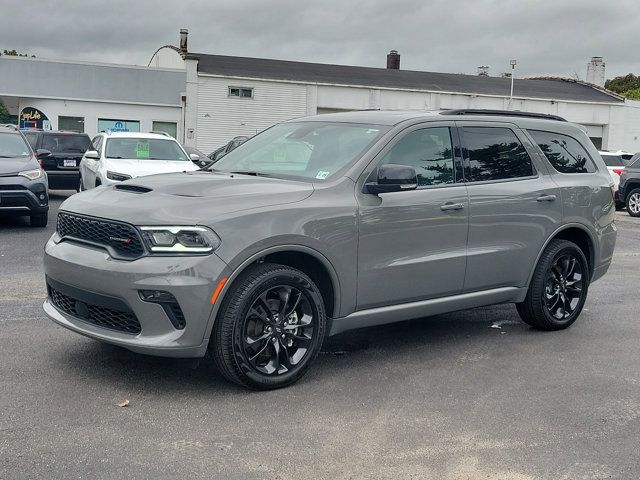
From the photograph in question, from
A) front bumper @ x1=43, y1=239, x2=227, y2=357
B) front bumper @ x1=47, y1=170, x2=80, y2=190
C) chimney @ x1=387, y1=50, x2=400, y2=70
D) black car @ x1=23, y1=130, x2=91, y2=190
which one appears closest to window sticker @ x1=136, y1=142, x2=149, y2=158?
black car @ x1=23, y1=130, x2=91, y2=190

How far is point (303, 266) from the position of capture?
5160 millimetres

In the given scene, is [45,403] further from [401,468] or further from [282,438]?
[401,468]

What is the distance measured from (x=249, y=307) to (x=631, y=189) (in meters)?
17.7

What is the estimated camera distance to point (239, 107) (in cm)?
3847

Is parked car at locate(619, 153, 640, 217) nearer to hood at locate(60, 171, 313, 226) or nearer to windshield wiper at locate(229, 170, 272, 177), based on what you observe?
windshield wiper at locate(229, 170, 272, 177)

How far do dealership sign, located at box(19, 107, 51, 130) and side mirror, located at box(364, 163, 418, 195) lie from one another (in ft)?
121

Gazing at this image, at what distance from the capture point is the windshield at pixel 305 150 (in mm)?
5505

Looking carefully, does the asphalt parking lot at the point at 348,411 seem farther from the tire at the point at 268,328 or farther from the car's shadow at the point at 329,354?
the tire at the point at 268,328

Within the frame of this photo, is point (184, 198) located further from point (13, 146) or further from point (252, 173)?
point (13, 146)

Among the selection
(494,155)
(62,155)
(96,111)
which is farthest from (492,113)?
(96,111)

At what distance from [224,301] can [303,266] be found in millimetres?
701

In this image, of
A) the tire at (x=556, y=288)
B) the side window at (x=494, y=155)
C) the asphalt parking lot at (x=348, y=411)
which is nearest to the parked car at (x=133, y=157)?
the asphalt parking lot at (x=348, y=411)

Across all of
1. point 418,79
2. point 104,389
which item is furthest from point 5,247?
point 418,79

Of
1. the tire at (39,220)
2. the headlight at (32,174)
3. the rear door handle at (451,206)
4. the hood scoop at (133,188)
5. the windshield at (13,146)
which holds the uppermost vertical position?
the windshield at (13,146)
